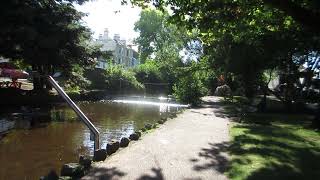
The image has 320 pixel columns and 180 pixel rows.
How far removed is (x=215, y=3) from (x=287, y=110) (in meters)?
15.3

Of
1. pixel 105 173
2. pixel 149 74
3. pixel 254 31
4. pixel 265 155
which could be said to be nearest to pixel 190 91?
pixel 254 31

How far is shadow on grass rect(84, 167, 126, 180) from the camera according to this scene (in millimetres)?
8984

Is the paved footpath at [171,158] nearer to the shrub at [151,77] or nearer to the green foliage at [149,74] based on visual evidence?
the shrub at [151,77]

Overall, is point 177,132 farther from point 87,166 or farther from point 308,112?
point 308,112

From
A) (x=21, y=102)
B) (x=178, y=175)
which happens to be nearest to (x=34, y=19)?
(x=21, y=102)

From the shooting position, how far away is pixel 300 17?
962 cm

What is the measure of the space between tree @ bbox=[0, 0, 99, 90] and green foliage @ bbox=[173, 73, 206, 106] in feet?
23.5

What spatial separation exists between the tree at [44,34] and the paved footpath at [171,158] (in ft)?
36.3

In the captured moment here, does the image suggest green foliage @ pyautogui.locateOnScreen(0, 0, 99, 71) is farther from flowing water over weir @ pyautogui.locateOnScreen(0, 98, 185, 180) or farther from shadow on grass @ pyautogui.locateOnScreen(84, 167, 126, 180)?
shadow on grass @ pyautogui.locateOnScreen(84, 167, 126, 180)

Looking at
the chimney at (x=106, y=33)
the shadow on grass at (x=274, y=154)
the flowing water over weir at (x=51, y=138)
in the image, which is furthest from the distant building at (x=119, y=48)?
the shadow on grass at (x=274, y=154)

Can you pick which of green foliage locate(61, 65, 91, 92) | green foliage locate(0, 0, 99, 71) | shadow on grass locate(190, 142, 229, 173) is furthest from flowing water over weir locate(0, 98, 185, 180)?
shadow on grass locate(190, 142, 229, 173)

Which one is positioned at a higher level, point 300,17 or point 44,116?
point 300,17

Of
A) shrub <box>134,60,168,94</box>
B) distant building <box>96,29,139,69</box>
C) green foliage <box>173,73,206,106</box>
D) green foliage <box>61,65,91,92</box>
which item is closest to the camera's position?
green foliage <box>61,65,91,92</box>

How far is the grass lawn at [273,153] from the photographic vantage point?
9641 mm
